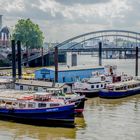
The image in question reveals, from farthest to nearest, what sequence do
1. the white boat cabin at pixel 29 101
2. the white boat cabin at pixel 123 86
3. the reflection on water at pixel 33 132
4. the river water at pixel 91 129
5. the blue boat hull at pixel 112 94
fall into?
the white boat cabin at pixel 123 86 → the blue boat hull at pixel 112 94 → the white boat cabin at pixel 29 101 → the reflection on water at pixel 33 132 → the river water at pixel 91 129

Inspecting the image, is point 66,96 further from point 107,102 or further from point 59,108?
point 107,102

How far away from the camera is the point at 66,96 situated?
161ft

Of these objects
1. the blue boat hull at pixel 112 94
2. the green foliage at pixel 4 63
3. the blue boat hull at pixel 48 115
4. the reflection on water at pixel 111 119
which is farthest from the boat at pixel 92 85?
the green foliage at pixel 4 63

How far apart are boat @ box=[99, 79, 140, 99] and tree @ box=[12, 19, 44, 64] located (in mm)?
88705

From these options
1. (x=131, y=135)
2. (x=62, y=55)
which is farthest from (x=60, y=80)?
(x=62, y=55)

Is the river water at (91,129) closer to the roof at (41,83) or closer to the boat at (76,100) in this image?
the boat at (76,100)

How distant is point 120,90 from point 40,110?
22.8m

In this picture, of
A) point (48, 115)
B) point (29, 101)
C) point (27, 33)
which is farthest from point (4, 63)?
point (48, 115)

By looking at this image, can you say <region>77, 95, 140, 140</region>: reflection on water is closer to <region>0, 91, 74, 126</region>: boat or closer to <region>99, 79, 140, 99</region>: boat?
<region>99, 79, 140, 99</region>: boat

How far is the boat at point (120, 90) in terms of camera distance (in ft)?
202

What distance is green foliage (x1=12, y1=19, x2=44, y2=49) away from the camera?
6068 inches

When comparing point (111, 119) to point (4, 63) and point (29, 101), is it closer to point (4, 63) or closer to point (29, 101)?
point (29, 101)

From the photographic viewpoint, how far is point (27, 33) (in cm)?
15450

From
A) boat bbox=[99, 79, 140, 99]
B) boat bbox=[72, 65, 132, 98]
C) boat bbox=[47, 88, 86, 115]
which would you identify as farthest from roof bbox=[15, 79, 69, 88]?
boat bbox=[99, 79, 140, 99]
